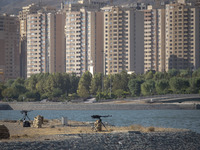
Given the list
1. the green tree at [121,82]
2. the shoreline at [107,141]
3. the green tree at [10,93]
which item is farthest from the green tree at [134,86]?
the shoreline at [107,141]

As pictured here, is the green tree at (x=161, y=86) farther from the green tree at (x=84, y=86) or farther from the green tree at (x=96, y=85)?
the green tree at (x=84, y=86)

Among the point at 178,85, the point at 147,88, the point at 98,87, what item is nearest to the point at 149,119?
the point at 178,85

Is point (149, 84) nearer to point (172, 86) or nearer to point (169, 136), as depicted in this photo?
point (172, 86)

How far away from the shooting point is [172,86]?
144 meters

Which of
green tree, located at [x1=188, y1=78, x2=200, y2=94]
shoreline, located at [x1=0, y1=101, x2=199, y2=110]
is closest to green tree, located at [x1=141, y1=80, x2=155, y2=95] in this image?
green tree, located at [x1=188, y1=78, x2=200, y2=94]

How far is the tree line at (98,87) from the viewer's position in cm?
14388

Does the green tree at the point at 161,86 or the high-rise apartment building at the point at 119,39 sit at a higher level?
the high-rise apartment building at the point at 119,39

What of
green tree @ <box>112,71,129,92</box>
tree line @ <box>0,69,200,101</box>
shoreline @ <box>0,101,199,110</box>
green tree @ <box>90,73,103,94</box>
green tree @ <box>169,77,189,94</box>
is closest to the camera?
shoreline @ <box>0,101,199,110</box>

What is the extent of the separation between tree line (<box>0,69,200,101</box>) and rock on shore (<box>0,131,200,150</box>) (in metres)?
101

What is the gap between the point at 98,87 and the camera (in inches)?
6004

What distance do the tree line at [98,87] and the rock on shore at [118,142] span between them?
100685 millimetres

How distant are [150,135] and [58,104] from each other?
90.4 m

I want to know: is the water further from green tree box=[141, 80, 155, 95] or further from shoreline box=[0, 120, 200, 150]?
green tree box=[141, 80, 155, 95]

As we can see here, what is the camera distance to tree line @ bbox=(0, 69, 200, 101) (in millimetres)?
143875
